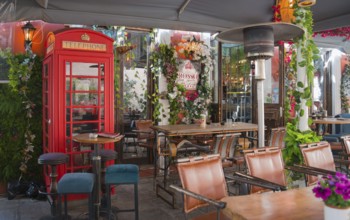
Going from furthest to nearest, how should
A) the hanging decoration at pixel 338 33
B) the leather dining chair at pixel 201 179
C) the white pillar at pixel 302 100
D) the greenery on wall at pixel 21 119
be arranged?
the hanging decoration at pixel 338 33 → the greenery on wall at pixel 21 119 → the white pillar at pixel 302 100 → the leather dining chair at pixel 201 179

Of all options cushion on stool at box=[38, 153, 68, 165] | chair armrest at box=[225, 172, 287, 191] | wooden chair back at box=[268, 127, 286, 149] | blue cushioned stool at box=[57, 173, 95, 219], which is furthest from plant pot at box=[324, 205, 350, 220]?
wooden chair back at box=[268, 127, 286, 149]

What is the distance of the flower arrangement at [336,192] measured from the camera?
4.59ft

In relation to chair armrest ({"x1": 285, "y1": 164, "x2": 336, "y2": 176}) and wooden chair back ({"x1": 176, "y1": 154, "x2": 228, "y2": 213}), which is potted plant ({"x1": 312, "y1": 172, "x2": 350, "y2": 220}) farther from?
chair armrest ({"x1": 285, "y1": 164, "x2": 336, "y2": 176})

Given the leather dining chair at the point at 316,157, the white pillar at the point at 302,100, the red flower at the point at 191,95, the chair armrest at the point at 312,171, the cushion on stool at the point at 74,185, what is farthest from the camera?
the red flower at the point at 191,95

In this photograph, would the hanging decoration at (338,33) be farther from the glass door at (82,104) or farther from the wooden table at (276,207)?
the wooden table at (276,207)

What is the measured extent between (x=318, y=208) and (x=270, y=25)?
1303 mm

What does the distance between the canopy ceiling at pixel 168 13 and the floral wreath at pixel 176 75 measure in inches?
109

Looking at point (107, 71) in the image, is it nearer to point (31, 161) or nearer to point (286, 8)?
point (31, 161)

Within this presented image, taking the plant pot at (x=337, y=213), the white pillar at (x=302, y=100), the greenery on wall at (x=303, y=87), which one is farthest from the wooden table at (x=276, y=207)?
the white pillar at (x=302, y=100)

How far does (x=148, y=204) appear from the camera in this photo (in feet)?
14.3

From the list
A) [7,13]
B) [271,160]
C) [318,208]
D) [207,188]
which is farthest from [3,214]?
[318,208]

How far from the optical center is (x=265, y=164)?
2701 millimetres

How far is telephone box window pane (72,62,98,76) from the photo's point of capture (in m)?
4.22

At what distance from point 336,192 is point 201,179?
108 centimetres
